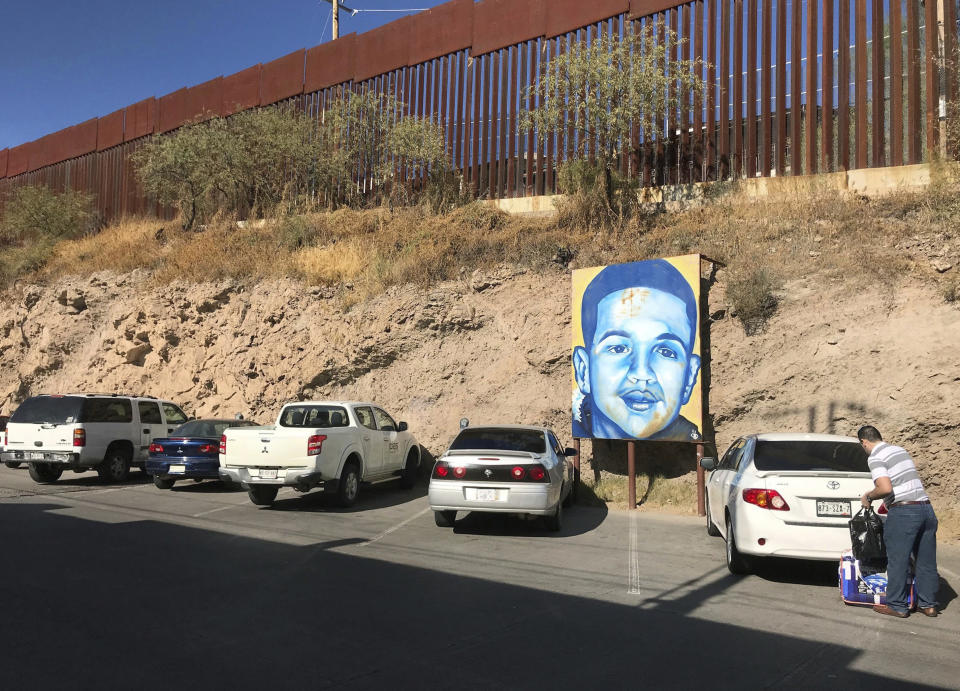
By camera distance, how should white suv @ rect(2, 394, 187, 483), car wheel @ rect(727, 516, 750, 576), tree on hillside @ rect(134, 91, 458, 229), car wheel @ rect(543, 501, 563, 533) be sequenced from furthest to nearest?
1. tree on hillside @ rect(134, 91, 458, 229)
2. white suv @ rect(2, 394, 187, 483)
3. car wheel @ rect(543, 501, 563, 533)
4. car wheel @ rect(727, 516, 750, 576)

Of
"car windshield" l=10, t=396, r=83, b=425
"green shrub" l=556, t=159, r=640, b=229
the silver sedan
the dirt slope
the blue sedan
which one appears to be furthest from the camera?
"green shrub" l=556, t=159, r=640, b=229

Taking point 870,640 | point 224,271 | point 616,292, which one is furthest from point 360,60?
point 870,640

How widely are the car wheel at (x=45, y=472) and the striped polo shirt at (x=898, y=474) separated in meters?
15.9

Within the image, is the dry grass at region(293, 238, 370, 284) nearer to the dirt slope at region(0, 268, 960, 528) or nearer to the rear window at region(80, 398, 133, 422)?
the dirt slope at region(0, 268, 960, 528)

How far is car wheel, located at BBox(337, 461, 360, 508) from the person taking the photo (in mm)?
12773

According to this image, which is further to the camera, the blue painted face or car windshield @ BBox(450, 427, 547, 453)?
the blue painted face

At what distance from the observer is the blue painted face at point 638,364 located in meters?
13.2

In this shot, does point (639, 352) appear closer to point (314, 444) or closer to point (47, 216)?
point (314, 444)

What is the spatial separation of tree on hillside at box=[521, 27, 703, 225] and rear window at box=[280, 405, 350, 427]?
328 inches

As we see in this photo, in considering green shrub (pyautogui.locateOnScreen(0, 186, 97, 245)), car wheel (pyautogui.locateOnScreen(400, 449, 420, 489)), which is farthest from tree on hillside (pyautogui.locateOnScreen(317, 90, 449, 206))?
green shrub (pyautogui.locateOnScreen(0, 186, 97, 245))

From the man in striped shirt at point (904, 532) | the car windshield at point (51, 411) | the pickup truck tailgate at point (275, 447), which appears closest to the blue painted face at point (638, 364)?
the pickup truck tailgate at point (275, 447)

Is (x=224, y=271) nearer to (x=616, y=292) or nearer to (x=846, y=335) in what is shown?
(x=616, y=292)

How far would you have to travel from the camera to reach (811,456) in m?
8.30

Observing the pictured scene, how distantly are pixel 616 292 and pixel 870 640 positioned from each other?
8.93 metres
